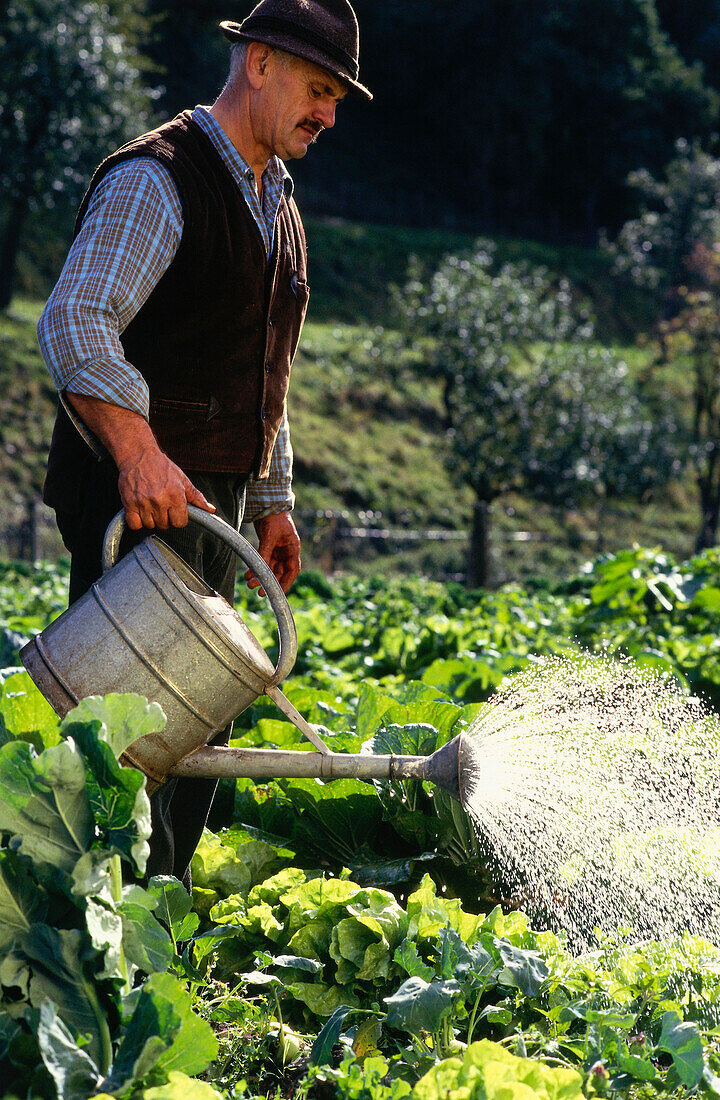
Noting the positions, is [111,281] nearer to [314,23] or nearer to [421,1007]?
[314,23]

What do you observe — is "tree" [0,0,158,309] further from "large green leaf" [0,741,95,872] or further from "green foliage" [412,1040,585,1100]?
"green foliage" [412,1040,585,1100]

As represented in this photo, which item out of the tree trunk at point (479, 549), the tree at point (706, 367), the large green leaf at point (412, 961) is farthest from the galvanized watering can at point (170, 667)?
the tree at point (706, 367)

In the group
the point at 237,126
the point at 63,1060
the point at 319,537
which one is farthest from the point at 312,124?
the point at 319,537

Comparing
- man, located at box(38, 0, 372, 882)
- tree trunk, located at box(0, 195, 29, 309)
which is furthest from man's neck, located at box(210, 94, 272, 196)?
tree trunk, located at box(0, 195, 29, 309)

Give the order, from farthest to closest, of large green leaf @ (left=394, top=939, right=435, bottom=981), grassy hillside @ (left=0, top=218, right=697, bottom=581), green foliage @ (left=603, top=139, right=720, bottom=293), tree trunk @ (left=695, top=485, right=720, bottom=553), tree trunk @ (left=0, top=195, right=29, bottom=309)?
green foliage @ (left=603, top=139, right=720, bottom=293) → tree trunk @ (left=0, top=195, right=29, bottom=309) → tree trunk @ (left=695, top=485, right=720, bottom=553) → grassy hillside @ (left=0, top=218, right=697, bottom=581) → large green leaf @ (left=394, top=939, right=435, bottom=981)

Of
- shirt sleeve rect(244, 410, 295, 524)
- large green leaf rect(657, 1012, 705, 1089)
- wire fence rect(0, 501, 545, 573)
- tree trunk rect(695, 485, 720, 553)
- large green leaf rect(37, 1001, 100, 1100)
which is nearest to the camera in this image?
large green leaf rect(37, 1001, 100, 1100)

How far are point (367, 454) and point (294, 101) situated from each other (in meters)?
22.5

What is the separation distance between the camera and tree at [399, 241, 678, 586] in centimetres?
1992

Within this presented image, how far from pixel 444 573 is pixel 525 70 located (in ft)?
104

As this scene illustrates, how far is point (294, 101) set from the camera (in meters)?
2.25

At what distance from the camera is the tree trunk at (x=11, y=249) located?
918 inches

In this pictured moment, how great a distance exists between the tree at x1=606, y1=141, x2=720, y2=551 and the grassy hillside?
1.87 m

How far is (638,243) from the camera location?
32156mm

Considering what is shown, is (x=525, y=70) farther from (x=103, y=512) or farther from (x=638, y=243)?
(x=103, y=512)
